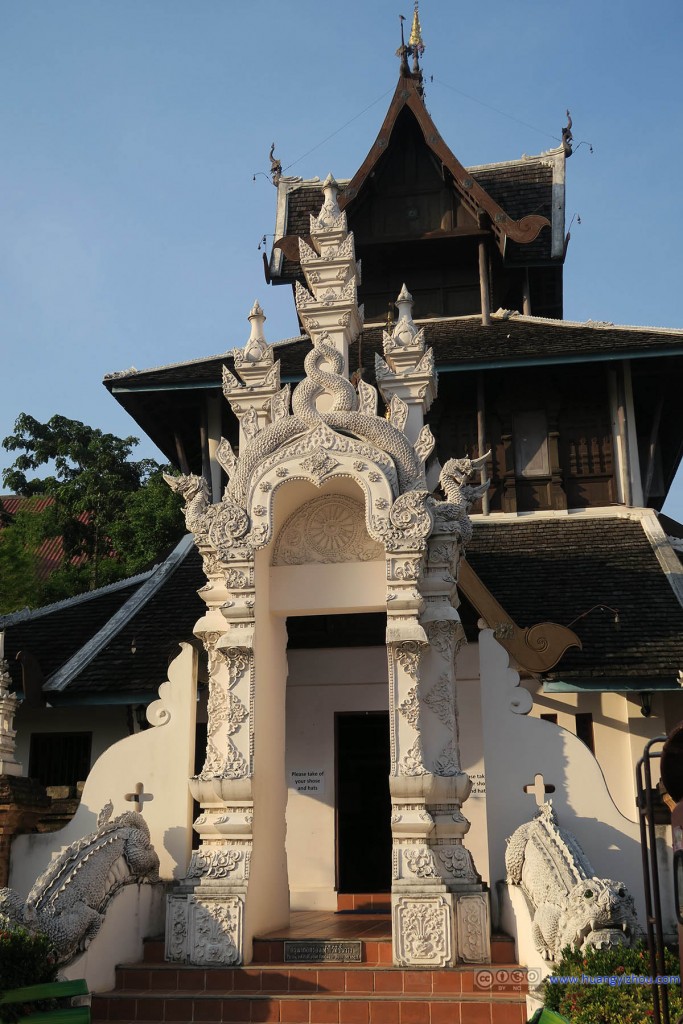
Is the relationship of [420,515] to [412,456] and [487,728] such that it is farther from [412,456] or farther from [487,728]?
[487,728]

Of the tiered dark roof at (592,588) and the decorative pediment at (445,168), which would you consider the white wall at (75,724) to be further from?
the decorative pediment at (445,168)

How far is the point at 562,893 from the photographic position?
25.5 ft

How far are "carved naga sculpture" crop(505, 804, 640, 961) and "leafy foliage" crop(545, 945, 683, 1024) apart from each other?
0.49 ft

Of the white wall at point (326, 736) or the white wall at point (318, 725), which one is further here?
the white wall at point (318, 725)

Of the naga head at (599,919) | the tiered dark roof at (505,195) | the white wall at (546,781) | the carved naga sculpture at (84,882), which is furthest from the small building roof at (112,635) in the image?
the tiered dark roof at (505,195)

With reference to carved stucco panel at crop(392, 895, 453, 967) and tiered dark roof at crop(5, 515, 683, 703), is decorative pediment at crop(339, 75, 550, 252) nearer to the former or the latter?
tiered dark roof at crop(5, 515, 683, 703)

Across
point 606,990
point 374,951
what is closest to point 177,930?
point 374,951

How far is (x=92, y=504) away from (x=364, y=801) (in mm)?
14389

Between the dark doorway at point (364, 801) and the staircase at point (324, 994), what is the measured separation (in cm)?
346

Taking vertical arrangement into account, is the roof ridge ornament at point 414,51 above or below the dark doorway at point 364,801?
above

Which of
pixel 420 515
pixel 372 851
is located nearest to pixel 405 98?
pixel 420 515

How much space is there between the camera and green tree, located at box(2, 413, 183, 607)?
22.5 m

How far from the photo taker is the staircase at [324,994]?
7.56 meters

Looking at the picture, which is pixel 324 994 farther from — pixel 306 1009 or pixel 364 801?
pixel 364 801
